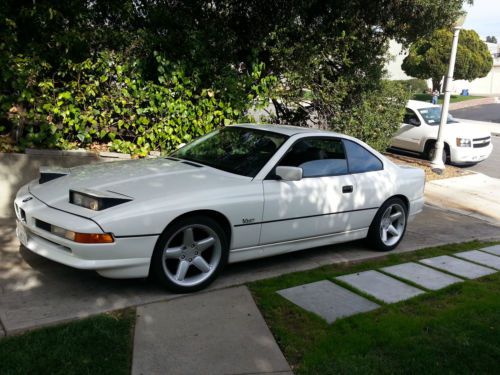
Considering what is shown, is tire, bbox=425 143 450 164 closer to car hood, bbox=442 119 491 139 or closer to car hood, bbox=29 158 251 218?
car hood, bbox=442 119 491 139

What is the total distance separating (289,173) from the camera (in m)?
4.80

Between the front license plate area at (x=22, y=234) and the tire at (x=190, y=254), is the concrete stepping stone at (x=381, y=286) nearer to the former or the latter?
the tire at (x=190, y=254)

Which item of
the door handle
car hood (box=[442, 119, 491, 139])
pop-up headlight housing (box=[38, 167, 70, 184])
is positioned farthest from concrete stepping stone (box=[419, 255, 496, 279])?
car hood (box=[442, 119, 491, 139])

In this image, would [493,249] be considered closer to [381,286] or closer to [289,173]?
[381,286]

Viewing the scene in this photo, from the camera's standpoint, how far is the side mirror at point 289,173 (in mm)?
4801

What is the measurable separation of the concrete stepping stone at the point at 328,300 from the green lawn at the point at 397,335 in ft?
0.31

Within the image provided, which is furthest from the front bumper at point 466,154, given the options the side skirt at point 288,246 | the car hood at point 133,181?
the car hood at point 133,181

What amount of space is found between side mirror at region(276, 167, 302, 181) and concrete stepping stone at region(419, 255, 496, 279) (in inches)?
79.8

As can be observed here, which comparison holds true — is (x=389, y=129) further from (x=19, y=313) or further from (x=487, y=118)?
(x=487, y=118)

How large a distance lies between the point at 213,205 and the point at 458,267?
9.86 ft

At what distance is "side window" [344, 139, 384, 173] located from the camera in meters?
5.78

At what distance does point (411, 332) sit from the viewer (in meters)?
3.87

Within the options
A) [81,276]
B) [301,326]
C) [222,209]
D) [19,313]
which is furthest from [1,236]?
[301,326]

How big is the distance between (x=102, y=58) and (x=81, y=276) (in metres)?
3.76
